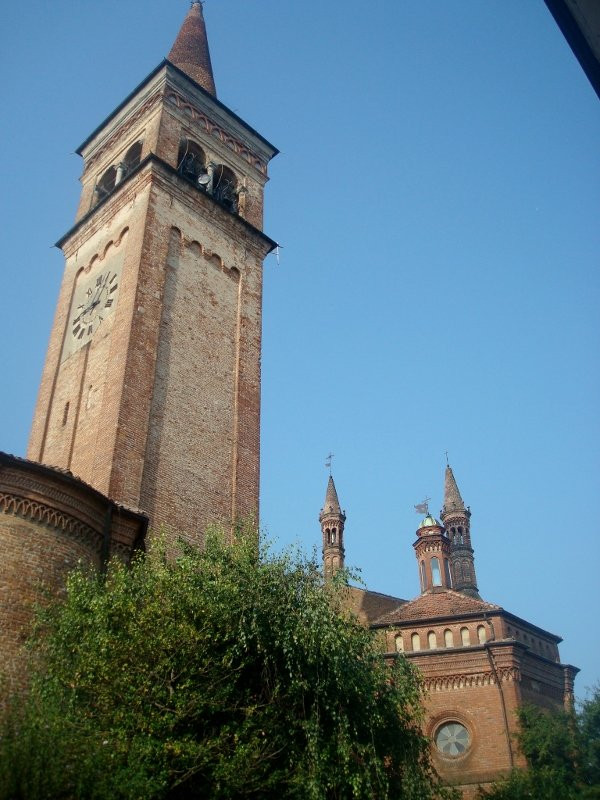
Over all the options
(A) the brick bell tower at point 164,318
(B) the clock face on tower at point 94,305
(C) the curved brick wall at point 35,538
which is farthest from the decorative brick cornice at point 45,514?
(B) the clock face on tower at point 94,305

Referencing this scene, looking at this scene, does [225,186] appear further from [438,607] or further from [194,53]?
[438,607]

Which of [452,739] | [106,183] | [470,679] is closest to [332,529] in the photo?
[470,679]

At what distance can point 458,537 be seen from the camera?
132 feet

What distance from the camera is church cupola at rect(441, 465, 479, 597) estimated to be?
3878 cm

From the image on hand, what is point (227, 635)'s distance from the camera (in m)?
12.3

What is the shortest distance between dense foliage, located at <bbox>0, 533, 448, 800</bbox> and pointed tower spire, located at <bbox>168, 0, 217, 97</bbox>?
20568 millimetres

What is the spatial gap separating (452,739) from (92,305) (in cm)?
1936

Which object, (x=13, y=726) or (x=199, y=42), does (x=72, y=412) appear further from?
(x=199, y=42)

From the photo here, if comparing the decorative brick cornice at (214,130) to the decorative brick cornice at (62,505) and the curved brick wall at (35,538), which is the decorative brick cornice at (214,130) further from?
the curved brick wall at (35,538)

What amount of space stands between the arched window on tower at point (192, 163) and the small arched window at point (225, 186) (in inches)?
24.7

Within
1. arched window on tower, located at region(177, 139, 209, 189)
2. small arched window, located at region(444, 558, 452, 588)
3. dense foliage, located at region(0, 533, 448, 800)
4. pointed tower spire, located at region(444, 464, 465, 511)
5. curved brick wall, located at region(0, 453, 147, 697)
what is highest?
arched window on tower, located at region(177, 139, 209, 189)

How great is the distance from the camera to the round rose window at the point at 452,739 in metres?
27.5

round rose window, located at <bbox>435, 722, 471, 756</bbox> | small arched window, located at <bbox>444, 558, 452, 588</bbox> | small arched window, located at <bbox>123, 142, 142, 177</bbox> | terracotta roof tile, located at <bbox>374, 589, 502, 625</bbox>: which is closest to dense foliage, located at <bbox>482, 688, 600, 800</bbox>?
round rose window, located at <bbox>435, 722, 471, 756</bbox>

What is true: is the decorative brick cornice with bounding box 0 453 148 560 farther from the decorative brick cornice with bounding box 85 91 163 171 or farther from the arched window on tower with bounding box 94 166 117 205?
the decorative brick cornice with bounding box 85 91 163 171
